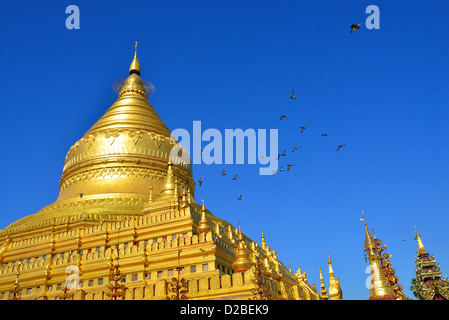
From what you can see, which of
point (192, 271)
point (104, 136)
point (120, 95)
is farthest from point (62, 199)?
point (192, 271)

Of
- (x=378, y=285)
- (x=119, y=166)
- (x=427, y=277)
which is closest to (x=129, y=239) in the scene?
(x=119, y=166)

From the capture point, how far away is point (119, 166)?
37.7 m

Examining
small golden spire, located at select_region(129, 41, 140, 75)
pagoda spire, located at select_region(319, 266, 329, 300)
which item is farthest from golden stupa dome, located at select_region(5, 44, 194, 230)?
pagoda spire, located at select_region(319, 266, 329, 300)

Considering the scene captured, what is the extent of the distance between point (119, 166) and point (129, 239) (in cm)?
1261

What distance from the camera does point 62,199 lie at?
1470 inches

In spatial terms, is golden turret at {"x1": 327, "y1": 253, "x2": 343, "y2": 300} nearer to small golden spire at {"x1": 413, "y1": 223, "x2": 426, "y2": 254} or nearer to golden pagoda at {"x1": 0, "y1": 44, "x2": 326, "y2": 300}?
golden pagoda at {"x1": 0, "y1": 44, "x2": 326, "y2": 300}

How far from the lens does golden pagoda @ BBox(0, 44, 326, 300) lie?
19422 millimetres

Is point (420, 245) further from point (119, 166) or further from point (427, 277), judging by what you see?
point (119, 166)

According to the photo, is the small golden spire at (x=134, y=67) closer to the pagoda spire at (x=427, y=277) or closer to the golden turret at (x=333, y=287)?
the golden turret at (x=333, y=287)

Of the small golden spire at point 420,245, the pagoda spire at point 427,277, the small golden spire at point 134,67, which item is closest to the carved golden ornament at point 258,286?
the pagoda spire at point 427,277

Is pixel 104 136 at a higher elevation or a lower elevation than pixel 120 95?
lower
